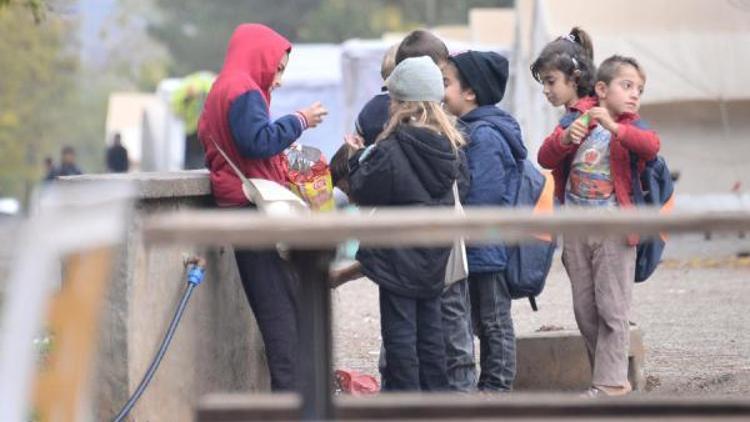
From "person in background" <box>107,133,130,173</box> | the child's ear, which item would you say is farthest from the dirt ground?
"person in background" <box>107,133,130,173</box>

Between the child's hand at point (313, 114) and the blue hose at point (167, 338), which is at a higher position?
the child's hand at point (313, 114)

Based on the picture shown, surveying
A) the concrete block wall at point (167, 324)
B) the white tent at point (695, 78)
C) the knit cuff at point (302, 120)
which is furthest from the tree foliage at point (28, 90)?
the knit cuff at point (302, 120)

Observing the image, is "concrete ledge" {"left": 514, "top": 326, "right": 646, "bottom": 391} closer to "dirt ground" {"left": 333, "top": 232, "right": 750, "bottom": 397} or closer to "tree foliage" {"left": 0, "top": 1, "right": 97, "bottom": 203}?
"dirt ground" {"left": 333, "top": 232, "right": 750, "bottom": 397}

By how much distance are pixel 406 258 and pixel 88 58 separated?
12771cm

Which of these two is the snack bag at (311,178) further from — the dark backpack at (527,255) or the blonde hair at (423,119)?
the dark backpack at (527,255)

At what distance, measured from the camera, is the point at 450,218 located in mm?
3797

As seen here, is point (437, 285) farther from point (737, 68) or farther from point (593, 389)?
point (737, 68)

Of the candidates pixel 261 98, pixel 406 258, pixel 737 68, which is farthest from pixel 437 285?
pixel 737 68

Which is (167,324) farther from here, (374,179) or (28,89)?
(28,89)

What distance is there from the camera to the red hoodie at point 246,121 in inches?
305

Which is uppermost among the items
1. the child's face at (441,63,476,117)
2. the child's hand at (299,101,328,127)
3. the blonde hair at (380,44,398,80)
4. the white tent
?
the white tent

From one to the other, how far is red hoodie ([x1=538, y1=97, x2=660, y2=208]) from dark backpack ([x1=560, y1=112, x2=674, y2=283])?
0.10 feet

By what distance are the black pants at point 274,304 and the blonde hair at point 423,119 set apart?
714mm

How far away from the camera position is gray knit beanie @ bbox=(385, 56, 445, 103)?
781 cm
